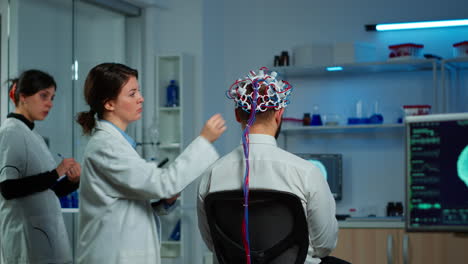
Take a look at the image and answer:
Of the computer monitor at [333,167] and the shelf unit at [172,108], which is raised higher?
the shelf unit at [172,108]

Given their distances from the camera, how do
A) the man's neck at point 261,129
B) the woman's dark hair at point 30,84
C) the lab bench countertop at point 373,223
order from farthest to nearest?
the lab bench countertop at point 373,223
the woman's dark hair at point 30,84
the man's neck at point 261,129

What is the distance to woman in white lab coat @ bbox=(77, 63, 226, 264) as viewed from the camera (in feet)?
6.55

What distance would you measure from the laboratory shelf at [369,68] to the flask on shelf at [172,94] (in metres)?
0.82

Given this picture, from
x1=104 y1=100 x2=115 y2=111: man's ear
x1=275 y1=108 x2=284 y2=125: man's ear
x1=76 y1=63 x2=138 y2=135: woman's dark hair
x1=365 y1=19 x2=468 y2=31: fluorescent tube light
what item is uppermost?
x1=365 y1=19 x2=468 y2=31: fluorescent tube light

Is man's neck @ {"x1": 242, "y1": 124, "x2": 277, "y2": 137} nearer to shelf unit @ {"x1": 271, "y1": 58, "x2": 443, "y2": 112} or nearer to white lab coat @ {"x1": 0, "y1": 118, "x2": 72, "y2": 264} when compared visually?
white lab coat @ {"x1": 0, "y1": 118, "x2": 72, "y2": 264}

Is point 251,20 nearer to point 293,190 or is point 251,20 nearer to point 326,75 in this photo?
point 326,75

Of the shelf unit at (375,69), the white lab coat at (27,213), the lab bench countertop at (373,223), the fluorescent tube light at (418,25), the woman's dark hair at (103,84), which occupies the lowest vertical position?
the lab bench countertop at (373,223)

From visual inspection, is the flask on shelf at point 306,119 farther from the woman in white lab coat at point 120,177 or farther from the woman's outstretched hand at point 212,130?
the woman's outstretched hand at point 212,130

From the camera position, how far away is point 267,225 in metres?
1.88

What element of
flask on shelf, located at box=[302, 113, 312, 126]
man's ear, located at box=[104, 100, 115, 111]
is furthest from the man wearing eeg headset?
flask on shelf, located at box=[302, 113, 312, 126]

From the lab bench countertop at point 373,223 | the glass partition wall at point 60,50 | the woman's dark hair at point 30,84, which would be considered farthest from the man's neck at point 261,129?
the glass partition wall at point 60,50

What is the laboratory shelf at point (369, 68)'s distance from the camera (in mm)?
4766

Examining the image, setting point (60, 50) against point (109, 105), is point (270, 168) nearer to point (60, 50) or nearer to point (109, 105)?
point (109, 105)

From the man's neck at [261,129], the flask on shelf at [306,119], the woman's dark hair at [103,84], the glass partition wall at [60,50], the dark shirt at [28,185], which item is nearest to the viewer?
the man's neck at [261,129]
